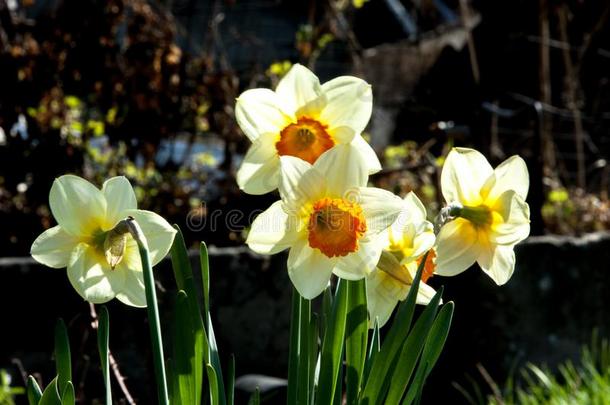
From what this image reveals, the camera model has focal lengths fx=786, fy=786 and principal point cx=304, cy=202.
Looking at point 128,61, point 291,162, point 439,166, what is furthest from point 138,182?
point 291,162

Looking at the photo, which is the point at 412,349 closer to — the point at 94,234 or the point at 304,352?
the point at 304,352

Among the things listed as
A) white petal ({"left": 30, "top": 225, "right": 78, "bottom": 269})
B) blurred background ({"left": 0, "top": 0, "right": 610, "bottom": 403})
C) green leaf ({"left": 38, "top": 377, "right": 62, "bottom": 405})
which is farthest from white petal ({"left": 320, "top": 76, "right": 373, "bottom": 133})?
blurred background ({"left": 0, "top": 0, "right": 610, "bottom": 403})

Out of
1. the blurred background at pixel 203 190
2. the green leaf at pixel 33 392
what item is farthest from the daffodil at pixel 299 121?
the blurred background at pixel 203 190

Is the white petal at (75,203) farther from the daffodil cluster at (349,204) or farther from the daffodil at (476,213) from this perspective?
the daffodil at (476,213)

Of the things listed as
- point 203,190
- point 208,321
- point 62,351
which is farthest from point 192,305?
point 203,190

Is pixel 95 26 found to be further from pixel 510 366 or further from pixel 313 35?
pixel 510 366

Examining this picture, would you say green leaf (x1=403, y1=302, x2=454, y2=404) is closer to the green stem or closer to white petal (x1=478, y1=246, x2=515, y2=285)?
white petal (x1=478, y1=246, x2=515, y2=285)
